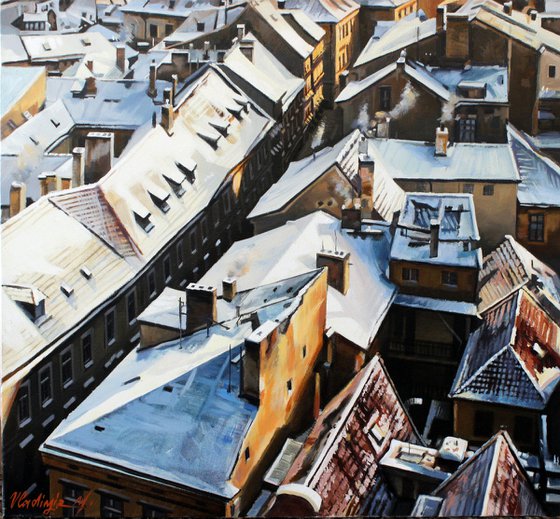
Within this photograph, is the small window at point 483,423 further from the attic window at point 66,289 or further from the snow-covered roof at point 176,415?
the attic window at point 66,289

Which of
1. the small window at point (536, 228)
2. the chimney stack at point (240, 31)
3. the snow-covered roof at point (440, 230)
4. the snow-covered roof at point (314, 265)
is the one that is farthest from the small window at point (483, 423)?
the chimney stack at point (240, 31)

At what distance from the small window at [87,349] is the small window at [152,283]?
65.6 inches

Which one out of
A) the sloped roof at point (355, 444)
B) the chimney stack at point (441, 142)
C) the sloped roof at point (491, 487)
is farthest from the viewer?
the chimney stack at point (441, 142)

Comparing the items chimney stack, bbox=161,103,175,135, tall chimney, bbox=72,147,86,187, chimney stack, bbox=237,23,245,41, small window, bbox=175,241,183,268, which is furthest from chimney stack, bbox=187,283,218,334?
chimney stack, bbox=237,23,245,41

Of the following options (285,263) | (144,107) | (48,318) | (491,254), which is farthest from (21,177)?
(491,254)

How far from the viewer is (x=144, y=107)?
2302 cm

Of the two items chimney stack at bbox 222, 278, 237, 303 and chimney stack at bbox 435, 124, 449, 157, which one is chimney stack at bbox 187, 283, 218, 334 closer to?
chimney stack at bbox 222, 278, 237, 303

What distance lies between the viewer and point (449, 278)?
1819cm

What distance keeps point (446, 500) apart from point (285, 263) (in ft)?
21.7

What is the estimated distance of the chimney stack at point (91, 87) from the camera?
1984 cm

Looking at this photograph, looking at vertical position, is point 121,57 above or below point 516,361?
above

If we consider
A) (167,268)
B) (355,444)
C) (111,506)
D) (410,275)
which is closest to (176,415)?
(111,506)

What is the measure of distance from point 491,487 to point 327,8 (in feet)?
38.8

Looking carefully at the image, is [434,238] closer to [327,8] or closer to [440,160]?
[440,160]
